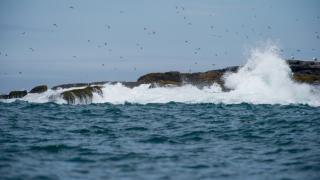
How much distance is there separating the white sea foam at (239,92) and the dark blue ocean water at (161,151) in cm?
2036

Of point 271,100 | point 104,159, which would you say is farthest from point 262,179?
point 271,100

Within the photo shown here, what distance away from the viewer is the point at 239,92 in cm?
4325

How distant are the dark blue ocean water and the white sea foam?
20.4m

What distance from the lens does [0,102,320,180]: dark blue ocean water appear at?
10.8 meters

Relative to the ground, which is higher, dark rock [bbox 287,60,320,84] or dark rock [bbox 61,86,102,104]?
dark rock [bbox 287,60,320,84]

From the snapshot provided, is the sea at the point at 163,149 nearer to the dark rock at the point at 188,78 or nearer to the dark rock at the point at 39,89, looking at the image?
the dark rock at the point at 188,78

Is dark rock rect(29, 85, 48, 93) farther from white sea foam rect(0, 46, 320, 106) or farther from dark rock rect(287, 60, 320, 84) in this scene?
dark rock rect(287, 60, 320, 84)

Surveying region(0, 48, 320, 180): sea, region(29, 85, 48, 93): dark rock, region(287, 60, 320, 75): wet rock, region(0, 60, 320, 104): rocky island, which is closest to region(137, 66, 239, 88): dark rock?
region(0, 60, 320, 104): rocky island

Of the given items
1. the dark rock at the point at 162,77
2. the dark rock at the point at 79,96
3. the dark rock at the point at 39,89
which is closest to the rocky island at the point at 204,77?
the dark rock at the point at 162,77

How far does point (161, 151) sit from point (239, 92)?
30620 mm

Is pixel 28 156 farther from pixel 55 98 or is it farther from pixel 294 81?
pixel 294 81

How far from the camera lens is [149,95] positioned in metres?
44.4

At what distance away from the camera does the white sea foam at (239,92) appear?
40569 millimetres

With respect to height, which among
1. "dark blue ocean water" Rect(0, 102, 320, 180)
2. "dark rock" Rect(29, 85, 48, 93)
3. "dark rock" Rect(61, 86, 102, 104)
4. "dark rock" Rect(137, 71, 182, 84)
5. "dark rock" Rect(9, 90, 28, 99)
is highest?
"dark rock" Rect(137, 71, 182, 84)
